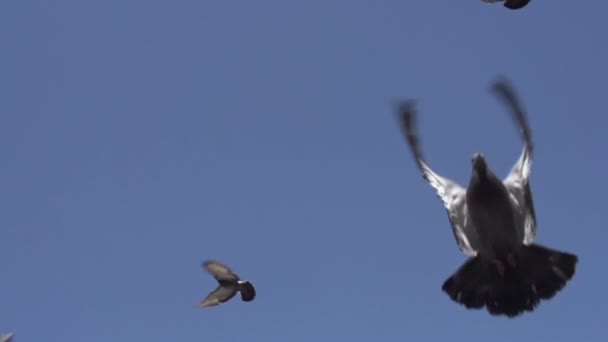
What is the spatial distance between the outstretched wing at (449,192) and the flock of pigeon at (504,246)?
0.01 metres

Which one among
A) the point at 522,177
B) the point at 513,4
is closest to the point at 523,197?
the point at 522,177

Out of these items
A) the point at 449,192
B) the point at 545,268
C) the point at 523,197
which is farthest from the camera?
the point at 449,192

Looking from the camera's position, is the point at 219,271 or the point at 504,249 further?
the point at 219,271

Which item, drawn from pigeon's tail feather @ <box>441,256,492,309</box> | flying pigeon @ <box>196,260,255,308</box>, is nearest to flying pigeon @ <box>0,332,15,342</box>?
flying pigeon @ <box>196,260,255,308</box>

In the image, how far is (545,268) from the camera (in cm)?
1009

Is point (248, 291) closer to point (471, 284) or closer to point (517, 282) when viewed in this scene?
point (471, 284)

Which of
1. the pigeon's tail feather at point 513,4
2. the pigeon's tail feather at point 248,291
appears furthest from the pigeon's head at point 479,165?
the pigeon's tail feather at point 248,291

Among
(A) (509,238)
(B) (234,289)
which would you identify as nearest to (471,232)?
(A) (509,238)

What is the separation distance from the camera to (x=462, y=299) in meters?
10.1

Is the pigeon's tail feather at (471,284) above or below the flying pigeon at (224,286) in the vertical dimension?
below

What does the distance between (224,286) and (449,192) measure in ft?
13.4

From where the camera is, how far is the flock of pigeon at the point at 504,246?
9992 mm

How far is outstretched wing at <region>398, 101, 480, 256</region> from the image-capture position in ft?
34.7

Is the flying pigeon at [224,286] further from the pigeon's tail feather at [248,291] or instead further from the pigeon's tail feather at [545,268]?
the pigeon's tail feather at [545,268]
